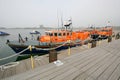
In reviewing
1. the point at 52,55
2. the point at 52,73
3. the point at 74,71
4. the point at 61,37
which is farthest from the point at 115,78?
the point at 61,37

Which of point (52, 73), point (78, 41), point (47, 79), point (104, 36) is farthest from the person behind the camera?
point (104, 36)

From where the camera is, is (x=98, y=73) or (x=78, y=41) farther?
(x=78, y=41)

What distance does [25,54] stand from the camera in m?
13.6

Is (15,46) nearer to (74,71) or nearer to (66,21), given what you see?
(66,21)

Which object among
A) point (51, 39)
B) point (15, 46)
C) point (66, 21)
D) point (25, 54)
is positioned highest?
point (66, 21)

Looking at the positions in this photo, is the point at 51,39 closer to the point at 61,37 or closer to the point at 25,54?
the point at 61,37

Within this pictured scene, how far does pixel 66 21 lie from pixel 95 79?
11.3 metres

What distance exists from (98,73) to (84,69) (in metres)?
0.50

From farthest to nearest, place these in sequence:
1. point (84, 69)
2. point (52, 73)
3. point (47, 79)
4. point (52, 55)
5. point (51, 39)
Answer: point (51, 39)
point (52, 55)
point (84, 69)
point (52, 73)
point (47, 79)

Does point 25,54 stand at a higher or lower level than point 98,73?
lower

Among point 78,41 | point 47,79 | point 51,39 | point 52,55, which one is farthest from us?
point 78,41

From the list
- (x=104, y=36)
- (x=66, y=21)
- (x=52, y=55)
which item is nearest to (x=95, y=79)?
(x=52, y=55)

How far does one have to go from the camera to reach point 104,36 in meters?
22.4

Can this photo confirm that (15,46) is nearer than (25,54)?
Yes
